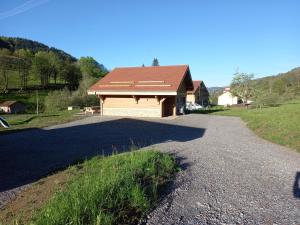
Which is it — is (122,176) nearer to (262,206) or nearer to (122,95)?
(262,206)

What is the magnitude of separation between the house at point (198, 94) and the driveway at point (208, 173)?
145 feet

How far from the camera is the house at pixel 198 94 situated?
57228 millimetres

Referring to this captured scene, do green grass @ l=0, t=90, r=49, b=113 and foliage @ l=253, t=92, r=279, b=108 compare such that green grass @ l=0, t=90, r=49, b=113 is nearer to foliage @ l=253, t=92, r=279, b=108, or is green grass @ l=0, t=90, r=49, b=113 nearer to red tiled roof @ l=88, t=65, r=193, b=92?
red tiled roof @ l=88, t=65, r=193, b=92

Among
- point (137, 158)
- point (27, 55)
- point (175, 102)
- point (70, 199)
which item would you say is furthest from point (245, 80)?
point (27, 55)

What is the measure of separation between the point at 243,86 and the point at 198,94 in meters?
11.2

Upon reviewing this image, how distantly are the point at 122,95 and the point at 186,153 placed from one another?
1644 cm

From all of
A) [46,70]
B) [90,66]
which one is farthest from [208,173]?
[46,70]

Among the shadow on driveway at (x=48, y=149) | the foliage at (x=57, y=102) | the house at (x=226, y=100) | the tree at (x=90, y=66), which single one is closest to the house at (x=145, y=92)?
the shadow on driveway at (x=48, y=149)

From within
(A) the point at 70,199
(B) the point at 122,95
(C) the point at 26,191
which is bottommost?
(C) the point at 26,191

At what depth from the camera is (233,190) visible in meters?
5.89

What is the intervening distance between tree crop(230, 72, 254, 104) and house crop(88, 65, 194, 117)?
24.9 m

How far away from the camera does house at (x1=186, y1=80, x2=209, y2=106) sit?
5723 cm

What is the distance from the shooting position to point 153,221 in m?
4.31

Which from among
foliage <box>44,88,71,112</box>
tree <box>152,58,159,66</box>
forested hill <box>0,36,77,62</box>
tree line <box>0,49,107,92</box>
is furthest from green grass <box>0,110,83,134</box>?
forested hill <box>0,36,77,62</box>
